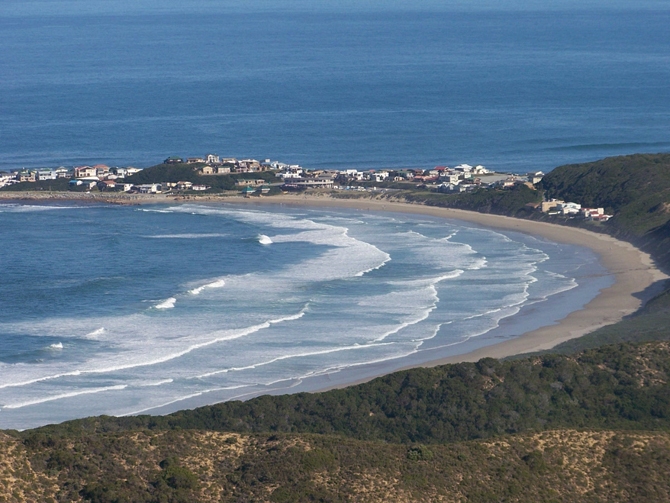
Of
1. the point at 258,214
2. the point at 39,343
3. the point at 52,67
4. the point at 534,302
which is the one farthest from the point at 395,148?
the point at 52,67

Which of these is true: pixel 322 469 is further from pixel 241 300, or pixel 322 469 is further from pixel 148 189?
pixel 148 189

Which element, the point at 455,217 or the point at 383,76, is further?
the point at 383,76

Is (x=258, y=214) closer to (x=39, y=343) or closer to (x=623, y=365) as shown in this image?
(x=39, y=343)

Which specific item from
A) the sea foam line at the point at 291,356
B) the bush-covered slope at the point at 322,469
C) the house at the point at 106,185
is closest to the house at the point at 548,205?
→ the house at the point at 106,185

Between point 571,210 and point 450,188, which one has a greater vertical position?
point 450,188

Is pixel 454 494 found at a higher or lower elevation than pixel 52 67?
lower

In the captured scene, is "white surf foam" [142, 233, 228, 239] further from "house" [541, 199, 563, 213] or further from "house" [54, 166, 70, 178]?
"house" [54, 166, 70, 178]

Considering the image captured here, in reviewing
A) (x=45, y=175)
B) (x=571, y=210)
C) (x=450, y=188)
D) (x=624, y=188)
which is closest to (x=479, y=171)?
(x=450, y=188)
